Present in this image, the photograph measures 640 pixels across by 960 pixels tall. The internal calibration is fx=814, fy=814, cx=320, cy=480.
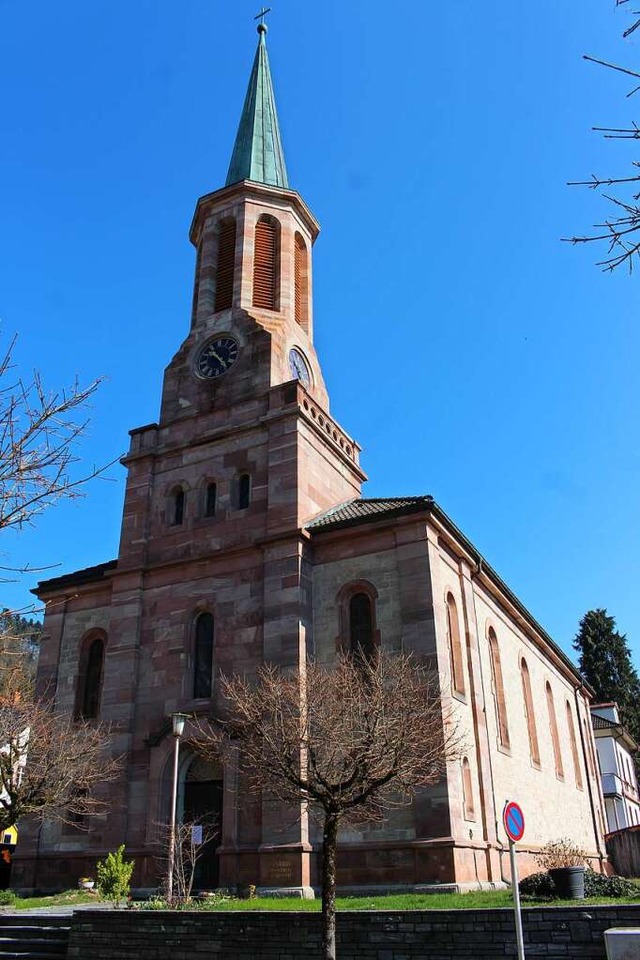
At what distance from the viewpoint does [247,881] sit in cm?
2166

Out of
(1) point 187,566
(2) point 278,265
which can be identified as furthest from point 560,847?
(2) point 278,265

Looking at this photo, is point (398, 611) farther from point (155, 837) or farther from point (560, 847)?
point (560, 847)

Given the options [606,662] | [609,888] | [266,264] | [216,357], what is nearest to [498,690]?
[609,888]

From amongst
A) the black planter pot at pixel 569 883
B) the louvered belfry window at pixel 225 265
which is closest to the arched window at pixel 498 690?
the black planter pot at pixel 569 883

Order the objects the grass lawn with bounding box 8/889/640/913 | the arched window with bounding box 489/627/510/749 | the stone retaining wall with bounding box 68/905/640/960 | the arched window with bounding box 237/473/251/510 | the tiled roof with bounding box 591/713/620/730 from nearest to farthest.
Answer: the stone retaining wall with bounding box 68/905/640/960 → the grass lawn with bounding box 8/889/640/913 → the arched window with bounding box 237/473/251/510 → the arched window with bounding box 489/627/510/749 → the tiled roof with bounding box 591/713/620/730

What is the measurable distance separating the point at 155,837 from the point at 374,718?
11.9 metres

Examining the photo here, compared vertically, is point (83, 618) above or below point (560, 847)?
above

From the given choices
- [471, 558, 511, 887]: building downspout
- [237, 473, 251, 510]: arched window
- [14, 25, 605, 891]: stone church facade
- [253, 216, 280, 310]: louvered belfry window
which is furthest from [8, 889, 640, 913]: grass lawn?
[253, 216, 280, 310]: louvered belfry window

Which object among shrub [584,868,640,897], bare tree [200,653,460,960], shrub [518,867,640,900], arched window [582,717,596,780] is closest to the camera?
bare tree [200,653,460,960]

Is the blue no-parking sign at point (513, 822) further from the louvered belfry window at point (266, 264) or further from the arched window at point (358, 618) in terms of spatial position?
the louvered belfry window at point (266, 264)

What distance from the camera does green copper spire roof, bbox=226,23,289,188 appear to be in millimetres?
36656

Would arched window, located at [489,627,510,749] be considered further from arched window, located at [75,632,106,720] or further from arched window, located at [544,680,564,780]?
arched window, located at [75,632,106,720]

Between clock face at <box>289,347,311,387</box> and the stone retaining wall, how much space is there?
1966cm

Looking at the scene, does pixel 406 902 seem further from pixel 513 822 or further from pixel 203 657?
pixel 203 657
